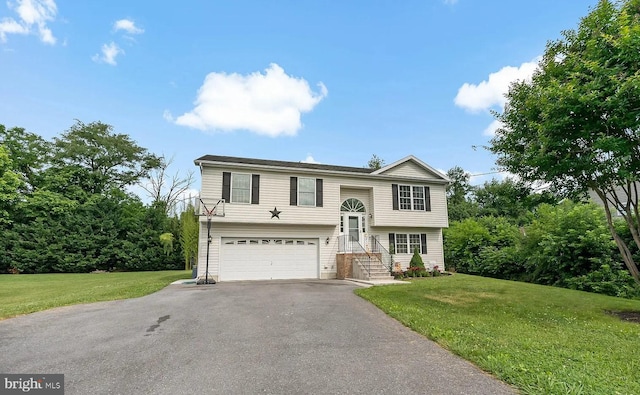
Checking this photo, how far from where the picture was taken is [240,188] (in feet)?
48.6

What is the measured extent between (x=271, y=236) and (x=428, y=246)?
8.79m

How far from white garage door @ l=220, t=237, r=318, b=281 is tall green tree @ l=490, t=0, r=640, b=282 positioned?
10.3m

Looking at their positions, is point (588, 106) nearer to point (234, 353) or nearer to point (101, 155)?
point (234, 353)

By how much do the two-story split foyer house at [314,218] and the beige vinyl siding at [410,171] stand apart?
60 millimetres

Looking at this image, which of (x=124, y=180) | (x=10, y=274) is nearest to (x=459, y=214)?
(x=124, y=180)

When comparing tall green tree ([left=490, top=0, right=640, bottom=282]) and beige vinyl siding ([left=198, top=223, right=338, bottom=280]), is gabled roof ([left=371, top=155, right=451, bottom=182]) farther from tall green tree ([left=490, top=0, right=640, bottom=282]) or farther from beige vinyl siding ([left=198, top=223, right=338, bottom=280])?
tall green tree ([left=490, top=0, right=640, bottom=282])

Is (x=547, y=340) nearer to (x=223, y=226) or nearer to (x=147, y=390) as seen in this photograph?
(x=147, y=390)

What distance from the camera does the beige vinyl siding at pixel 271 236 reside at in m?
14.3

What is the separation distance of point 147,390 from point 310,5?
574 inches

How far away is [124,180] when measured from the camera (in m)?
28.4

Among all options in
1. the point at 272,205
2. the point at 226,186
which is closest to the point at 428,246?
the point at 272,205

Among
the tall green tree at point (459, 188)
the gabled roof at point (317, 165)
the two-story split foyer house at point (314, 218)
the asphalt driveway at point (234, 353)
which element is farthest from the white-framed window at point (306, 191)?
the tall green tree at point (459, 188)

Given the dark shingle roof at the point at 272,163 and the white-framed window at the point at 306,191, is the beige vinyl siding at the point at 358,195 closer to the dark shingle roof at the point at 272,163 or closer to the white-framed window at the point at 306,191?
the dark shingle roof at the point at 272,163

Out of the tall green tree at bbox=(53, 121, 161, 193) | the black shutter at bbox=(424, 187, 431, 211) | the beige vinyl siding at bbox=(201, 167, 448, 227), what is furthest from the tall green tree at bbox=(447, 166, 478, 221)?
the tall green tree at bbox=(53, 121, 161, 193)
